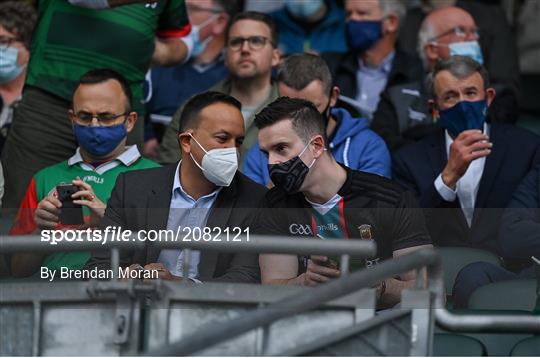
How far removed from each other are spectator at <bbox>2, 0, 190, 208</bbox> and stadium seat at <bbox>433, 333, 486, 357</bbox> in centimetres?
251

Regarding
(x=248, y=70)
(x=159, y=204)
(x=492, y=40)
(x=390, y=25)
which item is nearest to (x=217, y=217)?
(x=159, y=204)

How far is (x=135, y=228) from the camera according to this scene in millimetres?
5625

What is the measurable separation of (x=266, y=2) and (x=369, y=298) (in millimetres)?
5001

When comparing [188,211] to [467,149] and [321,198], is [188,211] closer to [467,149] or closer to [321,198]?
[321,198]

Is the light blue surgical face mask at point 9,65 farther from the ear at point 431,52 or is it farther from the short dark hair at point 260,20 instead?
the ear at point 431,52

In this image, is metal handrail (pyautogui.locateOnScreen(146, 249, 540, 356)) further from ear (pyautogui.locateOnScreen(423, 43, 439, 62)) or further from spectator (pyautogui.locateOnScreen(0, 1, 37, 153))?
spectator (pyautogui.locateOnScreen(0, 1, 37, 153))

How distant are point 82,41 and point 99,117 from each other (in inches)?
23.6

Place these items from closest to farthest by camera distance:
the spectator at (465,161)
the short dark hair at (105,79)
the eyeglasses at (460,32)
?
the spectator at (465,161), the short dark hair at (105,79), the eyeglasses at (460,32)

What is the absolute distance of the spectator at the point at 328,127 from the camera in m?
6.50

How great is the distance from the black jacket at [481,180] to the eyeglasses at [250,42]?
1.11 metres

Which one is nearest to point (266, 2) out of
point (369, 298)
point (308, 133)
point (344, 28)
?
point (344, 28)

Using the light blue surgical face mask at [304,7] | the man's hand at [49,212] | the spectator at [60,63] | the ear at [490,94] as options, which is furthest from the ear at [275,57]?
the man's hand at [49,212]

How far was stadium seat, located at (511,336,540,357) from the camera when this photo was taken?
15.5ft

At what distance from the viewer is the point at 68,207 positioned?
19.2ft
